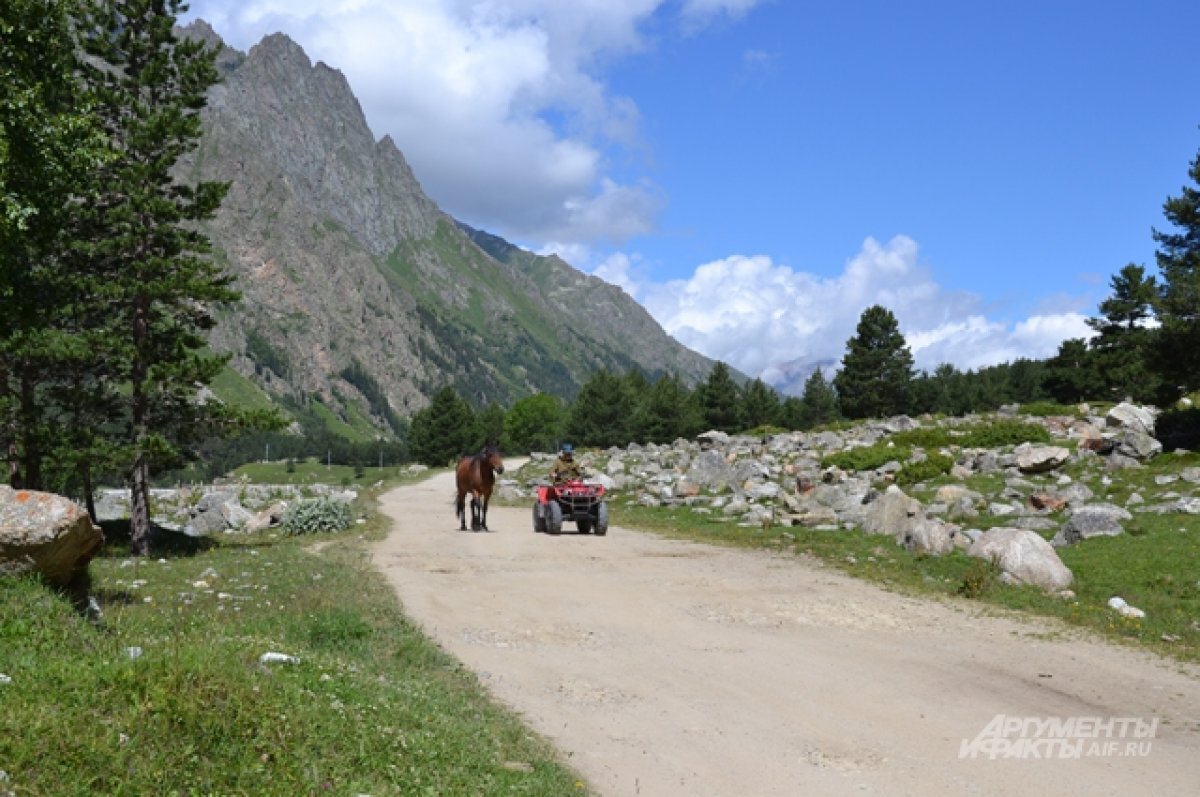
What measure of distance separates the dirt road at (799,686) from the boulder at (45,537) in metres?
5.11

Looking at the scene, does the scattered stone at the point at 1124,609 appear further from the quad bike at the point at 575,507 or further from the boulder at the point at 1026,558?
the quad bike at the point at 575,507

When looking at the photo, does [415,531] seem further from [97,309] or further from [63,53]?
[63,53]

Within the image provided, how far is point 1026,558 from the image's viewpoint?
16.6m

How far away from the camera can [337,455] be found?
181 meters

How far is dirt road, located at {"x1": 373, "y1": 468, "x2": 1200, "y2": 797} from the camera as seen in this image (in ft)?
24.7

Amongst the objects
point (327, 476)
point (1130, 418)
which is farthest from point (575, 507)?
point (327, 476)

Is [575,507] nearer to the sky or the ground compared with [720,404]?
nearer to the ground

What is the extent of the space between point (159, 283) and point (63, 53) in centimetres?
605

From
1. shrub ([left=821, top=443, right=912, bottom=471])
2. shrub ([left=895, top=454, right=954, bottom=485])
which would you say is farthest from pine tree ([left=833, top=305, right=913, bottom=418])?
shrub ([left=895, top=454, right=954, bottom=485])

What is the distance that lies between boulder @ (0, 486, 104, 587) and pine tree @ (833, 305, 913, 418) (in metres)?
74.2

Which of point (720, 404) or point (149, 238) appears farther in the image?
point (720, 404)

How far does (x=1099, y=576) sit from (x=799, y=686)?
31.4ft

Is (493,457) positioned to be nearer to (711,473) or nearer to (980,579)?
(711,473)

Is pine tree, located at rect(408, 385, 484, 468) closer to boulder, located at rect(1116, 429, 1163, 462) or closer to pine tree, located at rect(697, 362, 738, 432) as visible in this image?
pine tree, located at rect(697, 362, 738, 432)
